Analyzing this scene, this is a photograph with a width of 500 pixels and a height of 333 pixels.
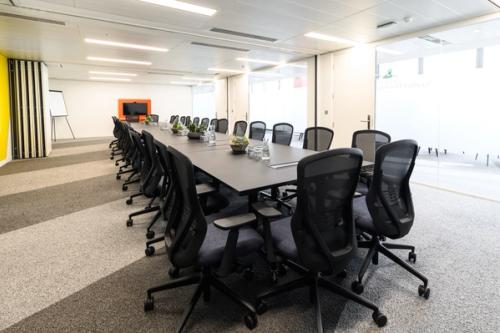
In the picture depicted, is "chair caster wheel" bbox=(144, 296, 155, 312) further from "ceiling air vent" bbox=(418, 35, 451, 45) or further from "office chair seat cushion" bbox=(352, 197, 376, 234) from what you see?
"ceiling air vent" bbox=(418, 35, 451, 45)

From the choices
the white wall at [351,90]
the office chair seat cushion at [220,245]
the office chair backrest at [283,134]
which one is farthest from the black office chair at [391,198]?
the white wall at [351,90]

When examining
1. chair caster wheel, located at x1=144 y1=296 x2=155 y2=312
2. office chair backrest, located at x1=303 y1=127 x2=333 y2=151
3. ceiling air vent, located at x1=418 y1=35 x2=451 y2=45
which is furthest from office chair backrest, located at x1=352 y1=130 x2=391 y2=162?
ceiling air vent, located at x1=418 y1=35 x2=451 y2=45

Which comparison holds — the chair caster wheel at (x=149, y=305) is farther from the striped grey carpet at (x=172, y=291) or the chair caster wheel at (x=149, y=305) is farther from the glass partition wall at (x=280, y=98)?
the glass partition wall at (x=280, y=98)

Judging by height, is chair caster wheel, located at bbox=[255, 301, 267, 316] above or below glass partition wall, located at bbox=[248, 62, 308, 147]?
below

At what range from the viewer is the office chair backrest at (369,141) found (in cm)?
322

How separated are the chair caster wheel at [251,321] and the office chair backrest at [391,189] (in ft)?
3.39

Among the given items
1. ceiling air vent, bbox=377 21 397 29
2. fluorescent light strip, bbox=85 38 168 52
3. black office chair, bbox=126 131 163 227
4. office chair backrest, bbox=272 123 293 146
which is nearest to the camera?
black office chair, bbox=126 131 163 227

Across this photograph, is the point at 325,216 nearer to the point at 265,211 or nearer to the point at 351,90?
the point at 265,211

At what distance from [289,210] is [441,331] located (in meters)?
2.02

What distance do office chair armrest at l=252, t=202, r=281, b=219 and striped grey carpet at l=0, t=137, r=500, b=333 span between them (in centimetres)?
68

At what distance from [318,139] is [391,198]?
217 centimetres

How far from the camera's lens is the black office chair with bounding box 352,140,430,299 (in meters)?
2.01

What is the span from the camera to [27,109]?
8234 mm

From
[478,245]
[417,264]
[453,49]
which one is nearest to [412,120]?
[453,49]
